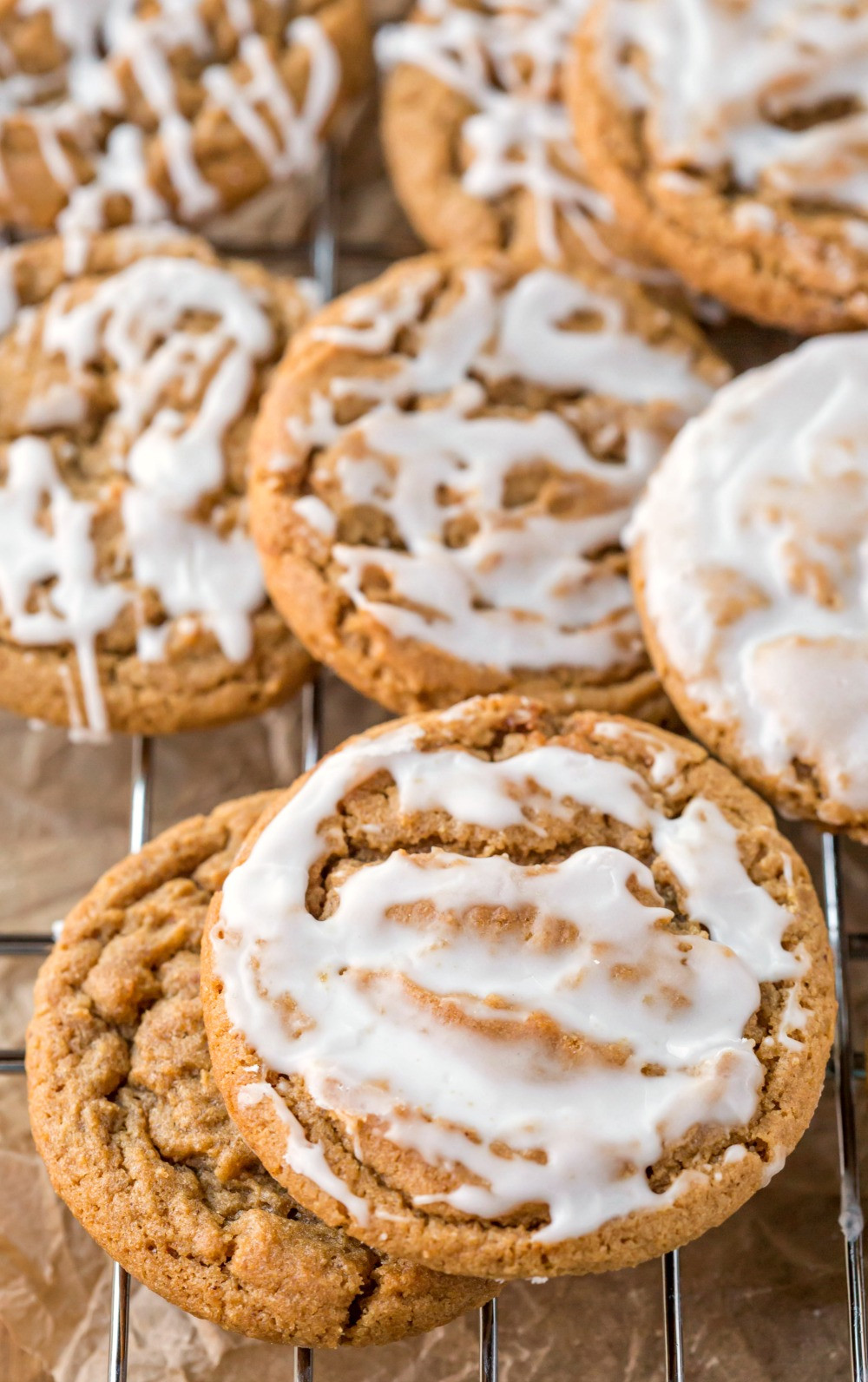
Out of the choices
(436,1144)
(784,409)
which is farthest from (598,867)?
(784,409)

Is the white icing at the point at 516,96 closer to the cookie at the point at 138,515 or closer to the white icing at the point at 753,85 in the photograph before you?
the white icing at the point at 753,85

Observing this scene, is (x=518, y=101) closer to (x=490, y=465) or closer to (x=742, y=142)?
(x=742, y=142)

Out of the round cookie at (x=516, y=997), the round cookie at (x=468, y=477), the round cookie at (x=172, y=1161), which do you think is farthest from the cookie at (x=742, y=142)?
the round cookie at (x=172, y=1161)

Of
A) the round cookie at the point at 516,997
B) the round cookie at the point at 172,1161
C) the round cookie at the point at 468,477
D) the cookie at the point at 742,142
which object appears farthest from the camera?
the cookie at the point at 742,142

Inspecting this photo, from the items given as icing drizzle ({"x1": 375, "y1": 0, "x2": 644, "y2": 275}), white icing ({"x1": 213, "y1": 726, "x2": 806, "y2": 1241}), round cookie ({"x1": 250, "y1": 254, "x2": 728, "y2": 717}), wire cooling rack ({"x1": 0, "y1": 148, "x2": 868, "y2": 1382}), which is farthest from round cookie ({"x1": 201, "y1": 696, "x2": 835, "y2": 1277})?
icing drizzle ({"x1": 375, "y1": 0, "x2": 644, "y2": 275})

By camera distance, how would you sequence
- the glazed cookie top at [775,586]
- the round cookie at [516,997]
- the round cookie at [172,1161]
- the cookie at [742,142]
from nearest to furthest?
the round cookie at [516,997] → the round cookie at [172,1161] → the glazed cookie top at [775,586] → the cookie at [742,142]

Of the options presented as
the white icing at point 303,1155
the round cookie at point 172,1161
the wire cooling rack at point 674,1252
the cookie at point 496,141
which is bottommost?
the wire cooling rack at point 674,1252
